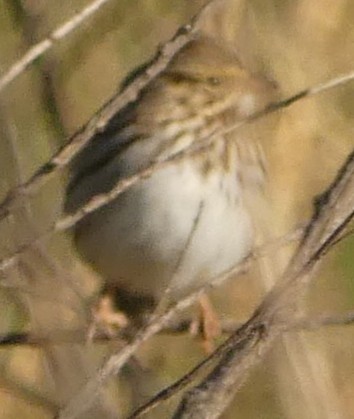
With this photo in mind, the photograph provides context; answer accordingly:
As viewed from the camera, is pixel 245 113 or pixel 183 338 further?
pixel 183 338

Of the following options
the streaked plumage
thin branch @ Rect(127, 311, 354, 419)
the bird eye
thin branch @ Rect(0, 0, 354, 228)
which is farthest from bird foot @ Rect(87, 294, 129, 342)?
thin branch @ Rect(0, 0, 354, 228)

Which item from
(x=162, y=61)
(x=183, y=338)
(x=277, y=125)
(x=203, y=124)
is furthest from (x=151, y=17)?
(x=162, y=61)

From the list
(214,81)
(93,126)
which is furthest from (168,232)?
(93,126)

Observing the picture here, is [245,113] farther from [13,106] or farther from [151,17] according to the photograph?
[151,17]

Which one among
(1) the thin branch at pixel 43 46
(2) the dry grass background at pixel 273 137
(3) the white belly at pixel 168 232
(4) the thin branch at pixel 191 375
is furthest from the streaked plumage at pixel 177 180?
(1) the thin branch at pixel 43 46

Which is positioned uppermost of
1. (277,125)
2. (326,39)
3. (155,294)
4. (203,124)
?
(326,39)

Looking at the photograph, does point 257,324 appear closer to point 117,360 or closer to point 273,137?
point 117,360

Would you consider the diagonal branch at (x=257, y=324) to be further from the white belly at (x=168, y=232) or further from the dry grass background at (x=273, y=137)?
the dry grass background at (x=273, y=137)
